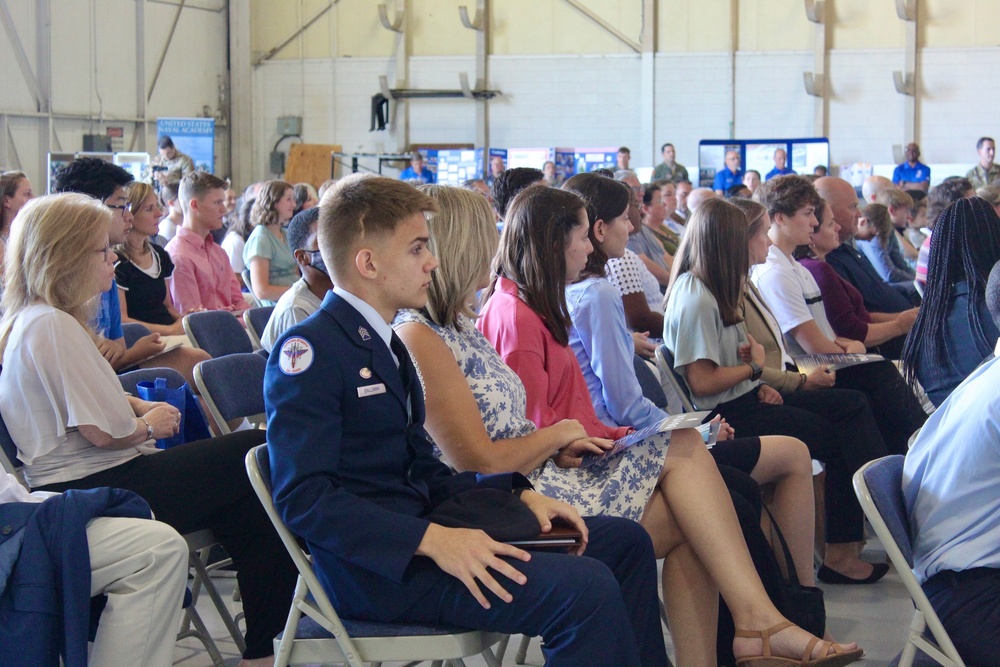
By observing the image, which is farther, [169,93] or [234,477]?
[169,93]

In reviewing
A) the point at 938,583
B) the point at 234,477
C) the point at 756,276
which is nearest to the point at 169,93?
the point at 756,276

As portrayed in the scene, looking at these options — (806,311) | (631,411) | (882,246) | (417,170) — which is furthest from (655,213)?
(417,170)

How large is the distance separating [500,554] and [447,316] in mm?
625

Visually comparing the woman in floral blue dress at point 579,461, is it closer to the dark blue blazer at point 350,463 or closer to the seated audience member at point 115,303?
the dark blue blazer at point 350,463

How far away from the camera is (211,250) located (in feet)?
18.3

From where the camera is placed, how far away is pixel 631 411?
113 inches

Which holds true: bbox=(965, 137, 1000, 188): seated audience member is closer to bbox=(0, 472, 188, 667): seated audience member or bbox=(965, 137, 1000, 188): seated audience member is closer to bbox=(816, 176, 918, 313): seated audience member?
bbox=(816, 176, 918, 313): seated audience member

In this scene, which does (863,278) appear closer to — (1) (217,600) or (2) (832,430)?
(2) (832,430)

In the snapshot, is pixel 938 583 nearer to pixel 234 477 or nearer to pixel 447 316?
pixel 447 316

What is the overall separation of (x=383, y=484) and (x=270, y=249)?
14.2ft

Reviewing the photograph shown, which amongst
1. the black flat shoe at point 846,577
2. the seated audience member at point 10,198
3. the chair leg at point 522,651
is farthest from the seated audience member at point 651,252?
the chair leg at point 522,651

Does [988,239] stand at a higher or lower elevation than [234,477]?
higher

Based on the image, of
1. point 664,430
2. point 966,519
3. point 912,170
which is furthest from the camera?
point 912,170

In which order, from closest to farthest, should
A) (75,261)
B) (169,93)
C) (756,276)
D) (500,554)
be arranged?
1. (500,554)
2. (75,261)
3. (756,276)
4. (169,93)
